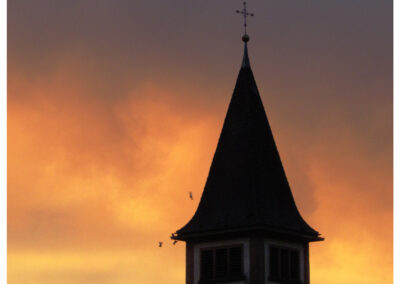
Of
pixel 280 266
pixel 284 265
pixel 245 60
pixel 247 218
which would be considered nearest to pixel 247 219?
pixel 247 218

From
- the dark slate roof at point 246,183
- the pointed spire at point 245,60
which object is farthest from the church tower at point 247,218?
the pointed spire at point 245,60

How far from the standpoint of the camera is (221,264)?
52.2 metres

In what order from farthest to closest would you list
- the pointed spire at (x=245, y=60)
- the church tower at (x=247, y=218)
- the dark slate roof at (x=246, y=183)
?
the pointed spire at (x=245, y=60)
the dark slate roof at (x=246, y=183)
the church tower at (x=247, y=218)

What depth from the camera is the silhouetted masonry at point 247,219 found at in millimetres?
51312

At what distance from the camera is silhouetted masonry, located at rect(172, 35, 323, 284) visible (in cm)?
5131

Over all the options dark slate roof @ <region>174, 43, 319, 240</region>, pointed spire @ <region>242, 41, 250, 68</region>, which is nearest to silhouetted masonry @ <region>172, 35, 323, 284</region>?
dark slate roof @ <region>174, 43, 319, 240</region>

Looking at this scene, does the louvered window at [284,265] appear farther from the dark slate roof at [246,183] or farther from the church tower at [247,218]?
the dark slate roof at [246,183]
